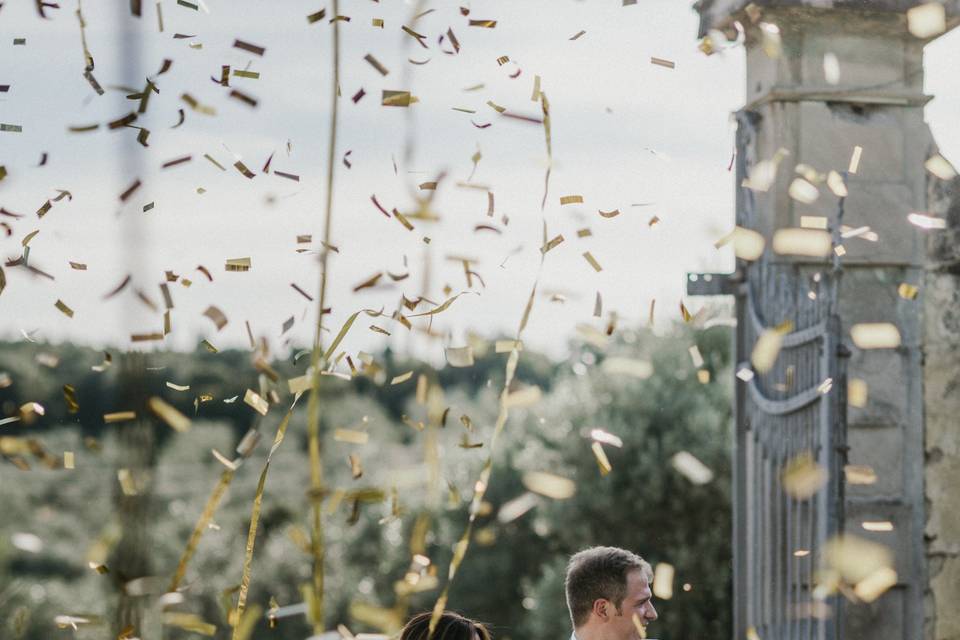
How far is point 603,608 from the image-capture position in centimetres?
374

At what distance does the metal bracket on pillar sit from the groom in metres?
1.76

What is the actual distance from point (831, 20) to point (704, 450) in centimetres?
925

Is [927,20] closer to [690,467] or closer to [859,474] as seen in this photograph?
[859,474]

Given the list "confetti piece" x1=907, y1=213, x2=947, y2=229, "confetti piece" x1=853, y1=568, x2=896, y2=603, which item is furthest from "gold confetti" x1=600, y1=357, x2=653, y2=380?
"confetti piece" x1=853, y1=568, x2=896, y2=603

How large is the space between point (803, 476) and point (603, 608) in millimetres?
1265

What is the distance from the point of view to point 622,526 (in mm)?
13516

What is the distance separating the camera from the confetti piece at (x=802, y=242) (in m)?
4.80

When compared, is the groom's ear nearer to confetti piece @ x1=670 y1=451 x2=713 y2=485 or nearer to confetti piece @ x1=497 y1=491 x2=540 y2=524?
confetti piece @ x1=670 y1=451 x2=713 y2=485

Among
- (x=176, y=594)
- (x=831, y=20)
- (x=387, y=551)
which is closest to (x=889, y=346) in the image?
(x=831, y=20)

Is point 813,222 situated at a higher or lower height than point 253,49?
lower

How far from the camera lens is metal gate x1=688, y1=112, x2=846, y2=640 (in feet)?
14.6

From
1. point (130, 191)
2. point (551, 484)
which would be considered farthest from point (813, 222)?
point (551, 484)

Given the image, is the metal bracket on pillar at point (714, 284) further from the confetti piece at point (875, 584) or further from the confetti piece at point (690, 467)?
the confetti piece at point (690, 467)

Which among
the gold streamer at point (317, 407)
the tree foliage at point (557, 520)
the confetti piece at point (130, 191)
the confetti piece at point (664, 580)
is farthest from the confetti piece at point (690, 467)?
the gold streamer at point (317, 407)
